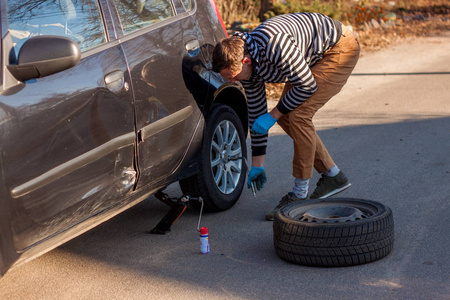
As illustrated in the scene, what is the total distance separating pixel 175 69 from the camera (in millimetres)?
4223

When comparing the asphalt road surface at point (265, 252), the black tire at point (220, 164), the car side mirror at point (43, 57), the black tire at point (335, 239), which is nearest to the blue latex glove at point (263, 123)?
the black tire at point (220, 164)

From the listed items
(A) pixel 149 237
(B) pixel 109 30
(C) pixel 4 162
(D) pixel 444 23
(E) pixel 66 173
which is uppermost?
(B) pixel 109 30

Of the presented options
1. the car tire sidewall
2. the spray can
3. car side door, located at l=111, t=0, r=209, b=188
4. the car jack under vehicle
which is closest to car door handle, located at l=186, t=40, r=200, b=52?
car side door, located at l=111, t=0, r=209, b=188

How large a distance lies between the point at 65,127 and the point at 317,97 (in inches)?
79.2

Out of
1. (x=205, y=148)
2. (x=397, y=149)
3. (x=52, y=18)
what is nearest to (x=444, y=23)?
(x=397, y=149)

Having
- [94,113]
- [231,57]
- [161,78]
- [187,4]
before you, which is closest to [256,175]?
[231,57]

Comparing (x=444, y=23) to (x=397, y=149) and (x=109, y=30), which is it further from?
(x=109, y=30)

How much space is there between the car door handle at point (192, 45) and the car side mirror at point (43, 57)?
129 centimetres

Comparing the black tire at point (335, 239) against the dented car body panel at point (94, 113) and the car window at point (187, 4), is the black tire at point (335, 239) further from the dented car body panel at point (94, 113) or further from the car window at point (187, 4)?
the car window at point (187, 4)

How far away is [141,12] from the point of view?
164 inches

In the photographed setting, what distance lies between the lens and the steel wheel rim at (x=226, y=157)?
15.8 ft

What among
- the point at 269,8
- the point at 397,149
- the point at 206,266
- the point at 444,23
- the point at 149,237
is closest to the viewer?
the point at 206,266

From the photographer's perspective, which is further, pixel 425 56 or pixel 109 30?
pixel 425 56

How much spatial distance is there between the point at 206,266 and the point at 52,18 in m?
1.70
